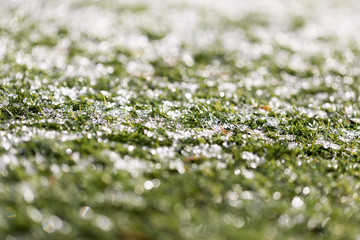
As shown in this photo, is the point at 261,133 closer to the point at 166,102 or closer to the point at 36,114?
the point at 166,102

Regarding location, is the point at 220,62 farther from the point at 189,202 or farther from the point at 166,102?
the point at 189,202

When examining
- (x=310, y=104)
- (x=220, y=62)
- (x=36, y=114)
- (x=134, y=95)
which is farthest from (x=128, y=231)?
(x=220, y=62)

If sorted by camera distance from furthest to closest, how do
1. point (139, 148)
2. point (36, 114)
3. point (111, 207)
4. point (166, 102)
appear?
point (166, 102) → point (36, 114) → point (139, 148) → point (111, 207)

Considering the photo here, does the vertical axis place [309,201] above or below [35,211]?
below

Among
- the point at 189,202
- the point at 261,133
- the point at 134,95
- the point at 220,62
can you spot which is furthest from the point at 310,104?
the point at 189,202

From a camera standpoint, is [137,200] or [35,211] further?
[137,200]

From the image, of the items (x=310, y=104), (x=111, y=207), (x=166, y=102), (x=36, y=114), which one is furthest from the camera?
(x=310, y=104)

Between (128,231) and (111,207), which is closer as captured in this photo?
(128,231)
